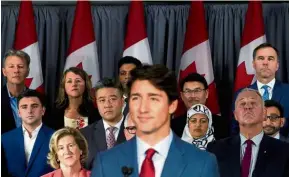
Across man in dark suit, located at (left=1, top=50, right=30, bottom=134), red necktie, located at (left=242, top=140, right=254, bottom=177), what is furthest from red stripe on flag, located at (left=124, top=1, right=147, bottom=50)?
red necktie, located at (left=242, top=140, right=254, bottom=177)

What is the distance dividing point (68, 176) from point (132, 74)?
1741 millimetres

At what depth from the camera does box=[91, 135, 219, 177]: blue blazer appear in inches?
107

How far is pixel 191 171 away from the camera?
107 inches

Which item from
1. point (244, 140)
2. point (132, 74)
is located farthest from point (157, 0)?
point (132, 74)

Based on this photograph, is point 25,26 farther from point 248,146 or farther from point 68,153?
point 248,146

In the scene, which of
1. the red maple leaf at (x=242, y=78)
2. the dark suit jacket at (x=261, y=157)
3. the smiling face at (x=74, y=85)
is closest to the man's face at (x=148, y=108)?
the dark suit jacket at (x=261, y=157)

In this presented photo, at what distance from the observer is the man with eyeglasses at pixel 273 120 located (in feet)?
15.9

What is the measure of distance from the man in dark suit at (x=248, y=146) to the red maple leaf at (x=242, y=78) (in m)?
1.62

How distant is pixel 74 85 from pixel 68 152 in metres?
0.90

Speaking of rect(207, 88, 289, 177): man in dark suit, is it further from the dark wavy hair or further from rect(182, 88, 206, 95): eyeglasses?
the dark wavy hair

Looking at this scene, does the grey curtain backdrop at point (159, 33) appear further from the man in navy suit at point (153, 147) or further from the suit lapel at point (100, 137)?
the man in navy suit at point (153, 147)

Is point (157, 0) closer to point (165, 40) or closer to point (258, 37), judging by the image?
point (165, 40)

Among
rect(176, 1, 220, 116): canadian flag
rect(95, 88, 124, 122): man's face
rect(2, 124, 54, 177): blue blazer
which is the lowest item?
rect(2, 124, 54, 177): blue blazer

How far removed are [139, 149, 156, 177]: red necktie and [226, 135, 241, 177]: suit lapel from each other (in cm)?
148
